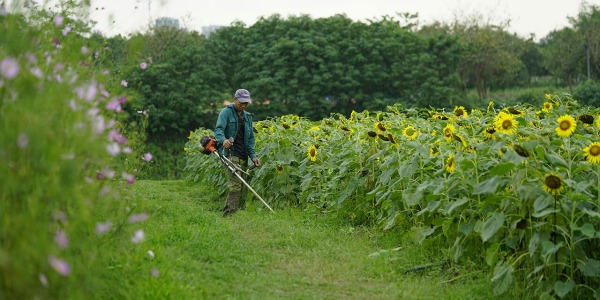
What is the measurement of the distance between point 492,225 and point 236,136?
16.3 ft

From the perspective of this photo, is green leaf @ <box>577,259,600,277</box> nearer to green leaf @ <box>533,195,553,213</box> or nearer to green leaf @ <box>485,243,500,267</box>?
green leaf @ <box>533,195,553,213</box>

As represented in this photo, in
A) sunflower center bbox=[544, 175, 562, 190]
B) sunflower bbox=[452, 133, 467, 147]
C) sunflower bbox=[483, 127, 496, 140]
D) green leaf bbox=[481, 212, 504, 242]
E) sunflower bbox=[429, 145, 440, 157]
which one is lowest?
green leaf bbox=[481, 212, 504, 242]

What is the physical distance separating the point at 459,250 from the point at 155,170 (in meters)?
19.1

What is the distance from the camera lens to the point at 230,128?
8.80 metres

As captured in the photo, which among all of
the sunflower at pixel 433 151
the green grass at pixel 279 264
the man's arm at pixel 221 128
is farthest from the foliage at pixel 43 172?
the man's arm at pixel 221 128

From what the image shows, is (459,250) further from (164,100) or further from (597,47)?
(597,47)

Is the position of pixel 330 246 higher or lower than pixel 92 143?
lower

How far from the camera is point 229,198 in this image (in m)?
8.87

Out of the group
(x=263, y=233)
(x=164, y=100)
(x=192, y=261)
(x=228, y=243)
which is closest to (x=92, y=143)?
(x=192, y=261)

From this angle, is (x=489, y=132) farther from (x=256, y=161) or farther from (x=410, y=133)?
(x=256, y=161)

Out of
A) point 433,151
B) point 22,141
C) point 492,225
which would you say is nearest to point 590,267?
point 492,225

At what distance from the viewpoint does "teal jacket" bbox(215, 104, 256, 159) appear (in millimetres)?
8594

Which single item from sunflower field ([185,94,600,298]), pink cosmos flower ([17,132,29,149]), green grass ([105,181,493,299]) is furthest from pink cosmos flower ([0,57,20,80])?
sunflower field ([185,94,600,298])

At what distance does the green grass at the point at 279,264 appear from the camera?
4465 millimetres
